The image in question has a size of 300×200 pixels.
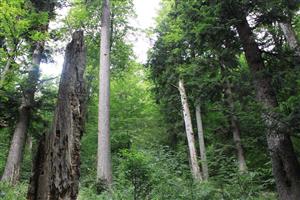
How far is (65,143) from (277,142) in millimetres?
5689

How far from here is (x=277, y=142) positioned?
24.8 ft

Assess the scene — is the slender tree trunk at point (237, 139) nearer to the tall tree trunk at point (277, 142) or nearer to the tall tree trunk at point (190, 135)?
the tall tree trunk at point (190, 135)

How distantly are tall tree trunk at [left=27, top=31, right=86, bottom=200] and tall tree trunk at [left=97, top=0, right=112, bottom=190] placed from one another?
6456mm

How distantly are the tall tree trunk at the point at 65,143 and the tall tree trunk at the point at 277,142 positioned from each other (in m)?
4.20

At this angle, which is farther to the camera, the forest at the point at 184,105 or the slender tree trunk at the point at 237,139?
the slender tree trunk at the point at 237,139

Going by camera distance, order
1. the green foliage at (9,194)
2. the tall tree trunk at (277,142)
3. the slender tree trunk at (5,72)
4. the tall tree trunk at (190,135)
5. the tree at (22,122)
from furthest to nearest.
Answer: the tall tree trunk at (190,135), the tree at (22,122), the slender tree trunk at (5,72), the tall tree trunk at (277,142), the green foliage at (9,194)

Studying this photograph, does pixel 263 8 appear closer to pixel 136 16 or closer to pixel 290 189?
pixel 290 189

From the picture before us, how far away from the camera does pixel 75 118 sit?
3627mm

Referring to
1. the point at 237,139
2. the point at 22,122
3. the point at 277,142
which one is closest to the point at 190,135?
the point at 237,139

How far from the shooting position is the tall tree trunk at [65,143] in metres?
3.37

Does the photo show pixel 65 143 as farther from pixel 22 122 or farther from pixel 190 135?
pixel 190 135

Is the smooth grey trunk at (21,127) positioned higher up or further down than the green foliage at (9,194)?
higher up

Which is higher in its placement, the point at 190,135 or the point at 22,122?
the point at 190,135

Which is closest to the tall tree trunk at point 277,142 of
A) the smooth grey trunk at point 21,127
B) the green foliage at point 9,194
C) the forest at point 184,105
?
the forest at point 184,105
